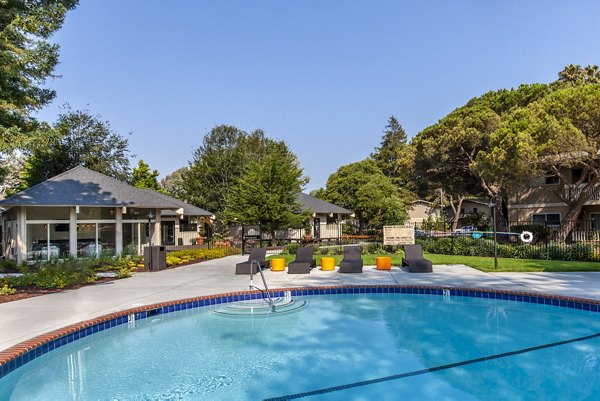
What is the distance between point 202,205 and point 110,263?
1018 inches

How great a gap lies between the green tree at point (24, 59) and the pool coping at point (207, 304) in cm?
617

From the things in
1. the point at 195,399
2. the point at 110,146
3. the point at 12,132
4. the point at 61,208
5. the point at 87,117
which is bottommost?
the point at 195,399

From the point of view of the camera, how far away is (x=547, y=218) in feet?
92.7

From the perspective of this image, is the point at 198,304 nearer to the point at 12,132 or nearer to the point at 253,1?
the point at 12,132

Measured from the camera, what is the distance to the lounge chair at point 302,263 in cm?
1455

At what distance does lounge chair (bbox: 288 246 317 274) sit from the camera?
14547mm

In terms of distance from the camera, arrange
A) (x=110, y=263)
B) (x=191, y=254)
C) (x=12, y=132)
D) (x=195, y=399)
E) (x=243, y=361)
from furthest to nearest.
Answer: (x=191, y=254), (x=110, y=263), (x=12, y=132), (x=243, y=361), (x=195, y=399)

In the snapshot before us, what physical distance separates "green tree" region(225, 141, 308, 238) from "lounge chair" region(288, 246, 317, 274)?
1074 cm

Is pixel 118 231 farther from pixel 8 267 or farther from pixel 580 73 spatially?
pixel 580 73

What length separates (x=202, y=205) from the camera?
42.4 meters

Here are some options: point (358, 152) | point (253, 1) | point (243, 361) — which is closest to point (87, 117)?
point (253, 1)

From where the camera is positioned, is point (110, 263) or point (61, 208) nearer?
point (110, 263)

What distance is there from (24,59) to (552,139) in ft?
71.2

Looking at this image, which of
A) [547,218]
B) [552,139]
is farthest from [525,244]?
[547,218]
